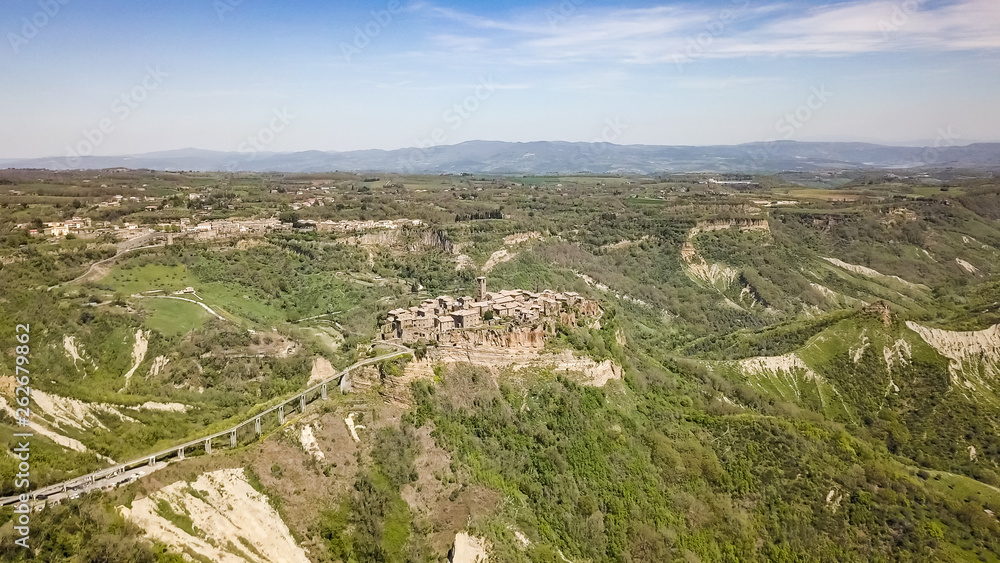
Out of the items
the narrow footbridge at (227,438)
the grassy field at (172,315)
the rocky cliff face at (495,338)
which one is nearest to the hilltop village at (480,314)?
the rocky cliff face at (495,338)

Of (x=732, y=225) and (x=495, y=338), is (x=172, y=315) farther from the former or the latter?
(x=732, y=225)

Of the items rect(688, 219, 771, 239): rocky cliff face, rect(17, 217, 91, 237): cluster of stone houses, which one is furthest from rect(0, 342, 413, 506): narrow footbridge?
rect(688, 219, 771, 239): rocky cliff face

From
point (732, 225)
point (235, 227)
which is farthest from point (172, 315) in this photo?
point (732, 225)

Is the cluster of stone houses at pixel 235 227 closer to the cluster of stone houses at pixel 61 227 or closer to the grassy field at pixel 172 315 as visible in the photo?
the cluster of stone houses at pixel 61 227

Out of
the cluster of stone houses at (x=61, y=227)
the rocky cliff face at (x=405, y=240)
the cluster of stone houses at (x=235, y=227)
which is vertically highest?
the cluster of stone houses at (x=61, y=227)

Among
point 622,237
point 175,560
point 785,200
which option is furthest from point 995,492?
point 785,200

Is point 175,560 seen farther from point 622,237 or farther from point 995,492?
point 622,237
